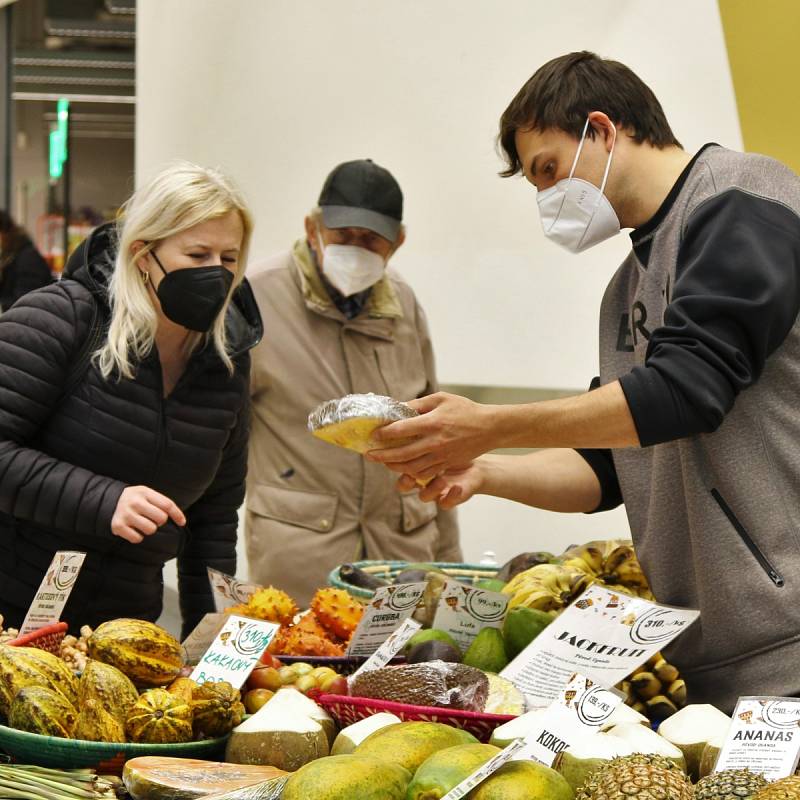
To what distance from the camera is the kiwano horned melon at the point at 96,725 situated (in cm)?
146

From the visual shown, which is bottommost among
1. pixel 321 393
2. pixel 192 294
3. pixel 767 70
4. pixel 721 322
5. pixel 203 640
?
pixel 321 393

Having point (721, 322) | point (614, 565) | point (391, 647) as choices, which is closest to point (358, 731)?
point (391, 647)

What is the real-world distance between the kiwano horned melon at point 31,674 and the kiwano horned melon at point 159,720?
94 millimetres

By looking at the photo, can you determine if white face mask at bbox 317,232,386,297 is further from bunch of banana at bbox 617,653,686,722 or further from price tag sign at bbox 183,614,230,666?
bunch of banana at bbox 617,653,686,722

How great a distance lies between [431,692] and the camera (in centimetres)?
155

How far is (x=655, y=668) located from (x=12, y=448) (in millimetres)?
1292

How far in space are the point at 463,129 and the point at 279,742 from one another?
11.8ft

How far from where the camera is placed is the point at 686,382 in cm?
162

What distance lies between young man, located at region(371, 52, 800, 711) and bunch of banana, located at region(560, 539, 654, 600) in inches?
9.0

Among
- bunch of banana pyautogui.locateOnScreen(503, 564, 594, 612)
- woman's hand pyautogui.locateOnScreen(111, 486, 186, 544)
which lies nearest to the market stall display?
bunch of banana pyautogui.locateOnScreen(503, 564, 594, 612)

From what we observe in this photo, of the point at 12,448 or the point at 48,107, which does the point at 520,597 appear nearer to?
the point at 12,448

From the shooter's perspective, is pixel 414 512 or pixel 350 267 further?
pixel 414 512

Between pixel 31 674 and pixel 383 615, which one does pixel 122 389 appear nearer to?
pixel 383 615

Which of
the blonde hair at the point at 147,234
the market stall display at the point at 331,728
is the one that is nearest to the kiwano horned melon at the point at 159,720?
the market stall display at the point at 331,728
